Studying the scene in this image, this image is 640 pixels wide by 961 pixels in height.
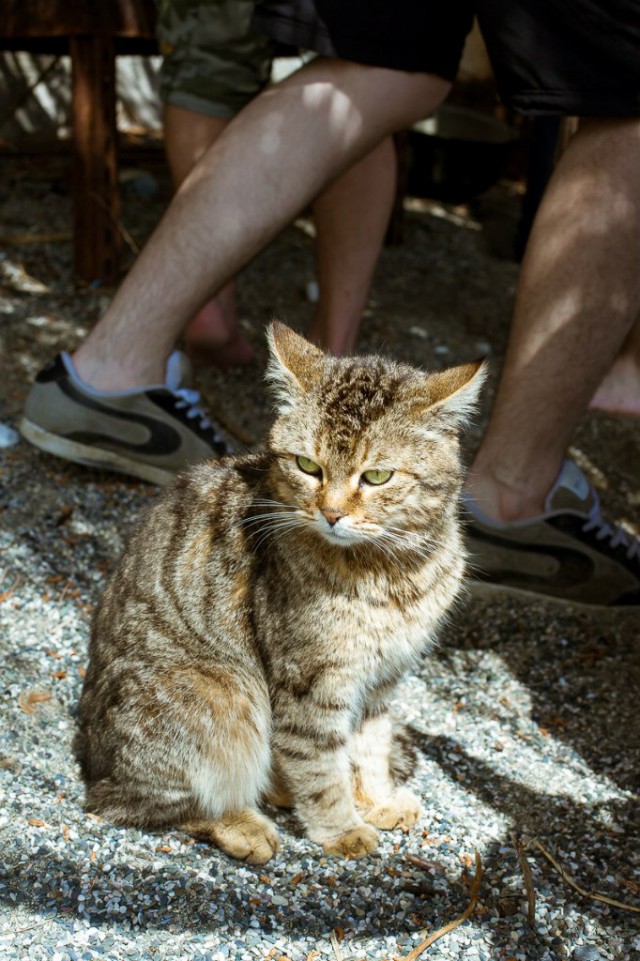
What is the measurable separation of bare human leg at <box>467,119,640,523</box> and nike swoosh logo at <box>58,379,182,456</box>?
110 cm

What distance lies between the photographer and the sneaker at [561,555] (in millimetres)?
3213

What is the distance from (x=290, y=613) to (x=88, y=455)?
1546 millimetres

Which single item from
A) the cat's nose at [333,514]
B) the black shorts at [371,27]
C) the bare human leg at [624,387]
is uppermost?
the black shorts at [371,27]

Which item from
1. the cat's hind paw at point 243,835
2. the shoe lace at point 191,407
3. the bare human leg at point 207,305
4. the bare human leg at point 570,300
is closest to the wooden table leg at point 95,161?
the bare human leg at point 207,305

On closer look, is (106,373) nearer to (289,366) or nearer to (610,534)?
(289,366)

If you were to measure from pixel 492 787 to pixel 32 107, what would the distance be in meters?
6.39

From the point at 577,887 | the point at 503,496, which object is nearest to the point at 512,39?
the point at 503,496

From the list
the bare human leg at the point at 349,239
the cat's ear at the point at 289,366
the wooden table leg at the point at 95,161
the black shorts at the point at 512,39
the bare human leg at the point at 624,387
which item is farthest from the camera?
the wooden table leg at the point at 95,161

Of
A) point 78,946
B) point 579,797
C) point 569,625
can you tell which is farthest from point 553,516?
point 78,946

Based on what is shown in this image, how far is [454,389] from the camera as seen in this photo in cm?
217

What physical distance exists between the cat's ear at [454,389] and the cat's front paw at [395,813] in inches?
38.6

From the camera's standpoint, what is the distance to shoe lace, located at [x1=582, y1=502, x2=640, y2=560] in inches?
128

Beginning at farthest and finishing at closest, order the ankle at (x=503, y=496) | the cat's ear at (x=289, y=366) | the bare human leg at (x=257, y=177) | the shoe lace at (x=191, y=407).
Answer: the shoe lace at (x=191, y=407)
the ankle at (x=503, y=496)
the bare human leg at (x=257, y=177)
the cat's ear at (x=289, y=366)

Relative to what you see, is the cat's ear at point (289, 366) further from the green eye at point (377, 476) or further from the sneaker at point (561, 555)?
the sneaker at point (561, 555)
